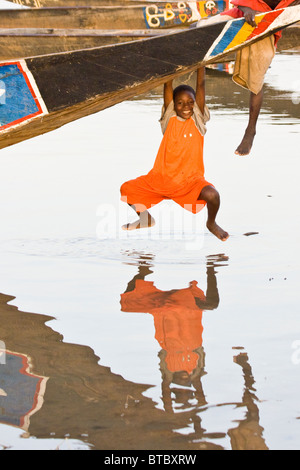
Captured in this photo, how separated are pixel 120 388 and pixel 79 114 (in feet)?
8.17

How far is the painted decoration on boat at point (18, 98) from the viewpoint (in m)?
5.58

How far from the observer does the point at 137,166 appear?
9695mm

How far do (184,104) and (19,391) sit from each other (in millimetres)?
2606

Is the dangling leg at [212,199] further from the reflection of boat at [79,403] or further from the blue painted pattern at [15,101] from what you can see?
the reflection of boat at [79,403]

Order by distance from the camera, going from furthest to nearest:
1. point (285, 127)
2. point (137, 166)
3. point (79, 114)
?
point (285, 127), point (137, 166), point (79, 114)

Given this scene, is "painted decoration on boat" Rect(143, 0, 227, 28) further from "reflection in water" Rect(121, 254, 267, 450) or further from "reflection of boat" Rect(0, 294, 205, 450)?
"reflection of boat" Rect(0, 294, 205, 450)

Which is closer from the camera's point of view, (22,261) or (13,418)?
(13,418)

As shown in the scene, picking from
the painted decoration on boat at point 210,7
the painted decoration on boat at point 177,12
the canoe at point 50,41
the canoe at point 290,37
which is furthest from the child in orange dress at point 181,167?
the painted decoration on boat at point 210,7

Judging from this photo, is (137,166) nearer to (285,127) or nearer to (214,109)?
(285,127)

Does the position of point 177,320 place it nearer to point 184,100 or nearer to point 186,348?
point 186,348

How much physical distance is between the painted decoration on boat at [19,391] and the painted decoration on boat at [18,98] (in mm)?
1565

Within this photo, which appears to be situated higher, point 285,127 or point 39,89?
point 39,89
